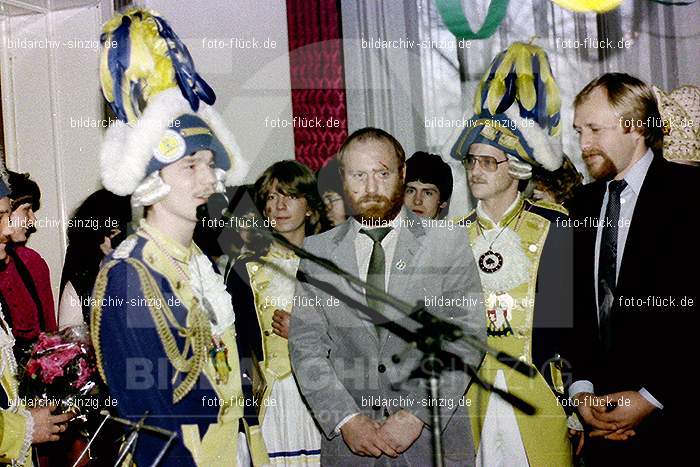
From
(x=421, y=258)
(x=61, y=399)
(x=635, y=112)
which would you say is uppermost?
(x=635, y=112)

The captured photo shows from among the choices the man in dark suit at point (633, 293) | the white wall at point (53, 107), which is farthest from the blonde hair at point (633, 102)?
the white wall at point (53, 107)

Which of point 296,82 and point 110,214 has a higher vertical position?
point 296,82

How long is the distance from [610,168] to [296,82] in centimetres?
120

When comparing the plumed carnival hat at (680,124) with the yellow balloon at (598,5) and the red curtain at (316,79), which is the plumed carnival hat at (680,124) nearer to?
the yellow balloon at (598,5)

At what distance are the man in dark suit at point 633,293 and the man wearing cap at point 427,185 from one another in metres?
0.47

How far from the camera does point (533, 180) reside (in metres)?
3.42

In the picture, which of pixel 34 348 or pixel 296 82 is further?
pixel 296 82

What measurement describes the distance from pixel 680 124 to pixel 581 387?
3.41ft

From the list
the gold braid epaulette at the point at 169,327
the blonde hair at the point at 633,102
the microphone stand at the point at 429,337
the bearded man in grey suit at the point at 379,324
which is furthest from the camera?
the blonde hair at the point at 633,102

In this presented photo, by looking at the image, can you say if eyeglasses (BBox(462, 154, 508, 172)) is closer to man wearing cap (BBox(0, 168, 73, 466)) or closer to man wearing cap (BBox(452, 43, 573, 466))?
man wearing cap (BBox(452, 43, 573, 466))

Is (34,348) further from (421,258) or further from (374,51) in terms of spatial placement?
(374,51)

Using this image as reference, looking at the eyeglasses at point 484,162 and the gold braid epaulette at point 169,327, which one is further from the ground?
the eyeglasses at point 484,162

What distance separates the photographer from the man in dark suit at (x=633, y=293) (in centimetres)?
331

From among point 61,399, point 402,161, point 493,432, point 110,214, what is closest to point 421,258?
point 402,161
